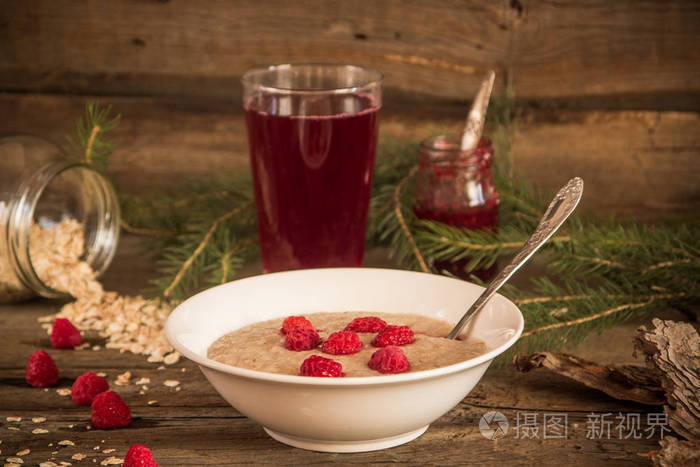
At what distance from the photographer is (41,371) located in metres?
1.07

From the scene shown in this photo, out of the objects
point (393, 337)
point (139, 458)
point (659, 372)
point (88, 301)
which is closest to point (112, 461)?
point (139, 458)

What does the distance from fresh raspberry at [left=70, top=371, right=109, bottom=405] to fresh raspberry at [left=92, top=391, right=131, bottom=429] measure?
0.19ft

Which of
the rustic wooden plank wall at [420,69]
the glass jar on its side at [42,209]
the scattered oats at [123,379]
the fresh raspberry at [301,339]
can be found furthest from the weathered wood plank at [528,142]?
the fresh raspberry at [301,339]

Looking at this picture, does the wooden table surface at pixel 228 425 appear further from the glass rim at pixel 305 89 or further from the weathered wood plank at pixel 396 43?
the weathered wood plank at pixel 396 43

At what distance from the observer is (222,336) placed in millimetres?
1009

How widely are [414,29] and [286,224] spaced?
58cm

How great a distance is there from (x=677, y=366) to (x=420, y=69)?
3.08 feet

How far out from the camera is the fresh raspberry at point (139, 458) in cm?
83

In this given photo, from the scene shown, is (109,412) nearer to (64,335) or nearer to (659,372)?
(64,335)

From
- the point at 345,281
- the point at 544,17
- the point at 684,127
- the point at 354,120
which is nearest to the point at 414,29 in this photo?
the point at 544,17

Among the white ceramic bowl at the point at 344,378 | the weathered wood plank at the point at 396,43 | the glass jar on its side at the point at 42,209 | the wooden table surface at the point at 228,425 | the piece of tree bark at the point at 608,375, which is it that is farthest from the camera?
the weathered wood plank at the point at 396,43

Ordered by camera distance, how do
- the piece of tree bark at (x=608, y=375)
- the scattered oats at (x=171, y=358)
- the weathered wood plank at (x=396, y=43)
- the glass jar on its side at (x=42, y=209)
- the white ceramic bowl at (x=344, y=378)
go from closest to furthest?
the white ceramic bowl at (x=344, y=378)
the piece of tree bark at (x=608, y=375)
the scattered oats at (x=171, y=358)
the glass jar on its side at (x=42, y=209)
the weathered wood plank at (x=396, y=43)

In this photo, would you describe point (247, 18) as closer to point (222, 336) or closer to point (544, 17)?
point (544, 17)

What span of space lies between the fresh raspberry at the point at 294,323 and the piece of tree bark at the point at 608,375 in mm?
267
